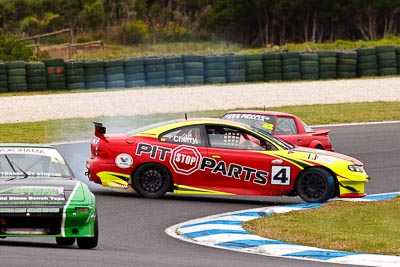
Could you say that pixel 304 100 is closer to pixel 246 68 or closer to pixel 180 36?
pixel 246 68

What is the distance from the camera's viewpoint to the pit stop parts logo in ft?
52.4

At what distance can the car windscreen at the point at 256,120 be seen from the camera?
18719 millimetres

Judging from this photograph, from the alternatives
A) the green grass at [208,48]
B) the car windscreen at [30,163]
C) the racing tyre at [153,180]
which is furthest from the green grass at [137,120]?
the green grass at [208,48]

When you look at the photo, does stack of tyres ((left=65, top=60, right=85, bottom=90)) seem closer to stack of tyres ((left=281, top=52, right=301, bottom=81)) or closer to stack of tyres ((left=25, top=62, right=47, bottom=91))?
stack of tyres ((left=25, top=62, right=47, bottom=91))

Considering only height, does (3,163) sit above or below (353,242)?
above

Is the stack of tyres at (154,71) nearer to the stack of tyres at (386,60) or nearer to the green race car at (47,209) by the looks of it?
the stack of tyres at (386,60)

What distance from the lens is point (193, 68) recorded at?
3506 centimetres

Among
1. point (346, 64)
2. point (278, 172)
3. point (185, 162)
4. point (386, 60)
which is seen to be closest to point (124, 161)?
point (185, 162)

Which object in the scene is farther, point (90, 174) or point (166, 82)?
point (166, 82)

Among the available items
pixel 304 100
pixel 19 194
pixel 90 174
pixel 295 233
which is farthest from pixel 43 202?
pixel 304 100

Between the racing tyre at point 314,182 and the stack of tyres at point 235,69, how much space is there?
1893cm

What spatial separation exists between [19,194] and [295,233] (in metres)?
3.69

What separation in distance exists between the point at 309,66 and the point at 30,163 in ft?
81.9

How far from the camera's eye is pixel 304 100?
31.8 meters
